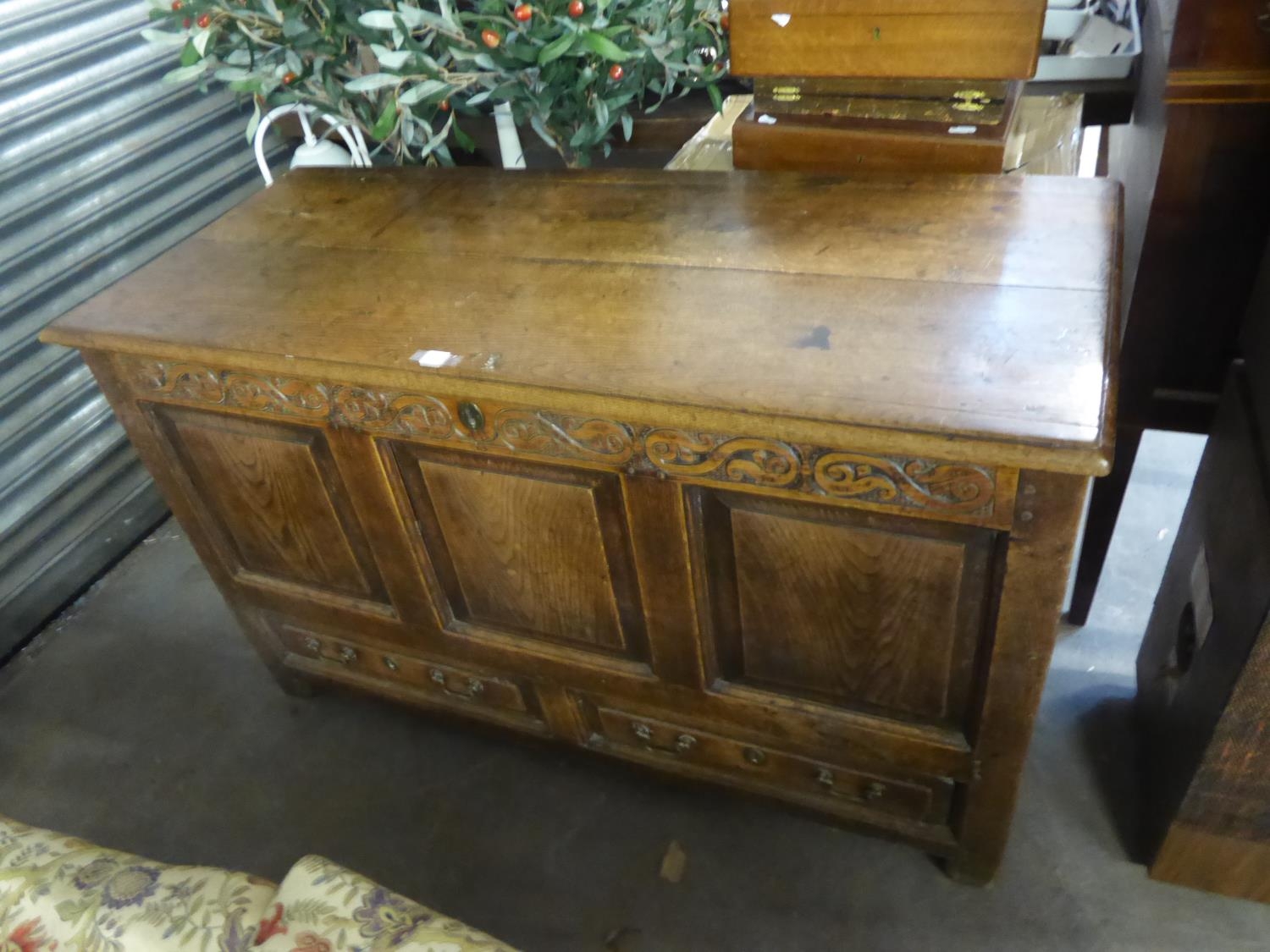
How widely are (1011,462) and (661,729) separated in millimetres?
641

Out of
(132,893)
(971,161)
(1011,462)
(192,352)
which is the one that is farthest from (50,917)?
(971,161)

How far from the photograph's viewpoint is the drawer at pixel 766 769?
1.08 m

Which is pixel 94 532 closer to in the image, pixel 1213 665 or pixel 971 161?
pixel 971 161

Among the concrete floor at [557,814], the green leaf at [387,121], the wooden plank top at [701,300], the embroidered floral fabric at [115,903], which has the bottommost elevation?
the concrete floor at [557,814]

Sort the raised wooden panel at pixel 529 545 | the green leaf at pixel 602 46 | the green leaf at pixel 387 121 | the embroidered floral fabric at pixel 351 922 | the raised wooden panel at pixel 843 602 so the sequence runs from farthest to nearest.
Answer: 1. the green leaf at pixel 387 121
2. the green leaf at pixel 602 46
3. the raised wooden panel at pixel 529 545
4. the raised wooden panel at pixel 843 602
5. the embroidered floral fabric at pixel 351 922

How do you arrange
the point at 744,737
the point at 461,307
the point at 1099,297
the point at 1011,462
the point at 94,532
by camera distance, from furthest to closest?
the point at 94,532 → the point at 744,737 → the point at 461,307 → the point at 1099,297 → the point at 1011,462

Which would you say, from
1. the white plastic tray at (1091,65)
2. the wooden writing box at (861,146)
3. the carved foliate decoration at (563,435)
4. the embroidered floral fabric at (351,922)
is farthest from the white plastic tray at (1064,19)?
the embroidered floral fabric at (351,922)

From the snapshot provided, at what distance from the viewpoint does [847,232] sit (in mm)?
948

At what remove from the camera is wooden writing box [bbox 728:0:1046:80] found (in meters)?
0.95

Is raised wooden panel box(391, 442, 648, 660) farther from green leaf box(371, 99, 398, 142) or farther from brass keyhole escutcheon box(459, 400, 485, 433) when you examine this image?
green leaf box(371, 99, 398, 142)

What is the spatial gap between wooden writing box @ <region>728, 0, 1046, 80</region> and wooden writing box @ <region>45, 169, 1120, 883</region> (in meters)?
0.13

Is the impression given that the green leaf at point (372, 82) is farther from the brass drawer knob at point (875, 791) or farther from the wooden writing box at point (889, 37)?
A: the brass drawer knob at point (875, 791)

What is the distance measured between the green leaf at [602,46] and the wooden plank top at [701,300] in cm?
14

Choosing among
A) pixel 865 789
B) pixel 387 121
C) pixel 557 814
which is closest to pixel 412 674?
pixel 557 814
